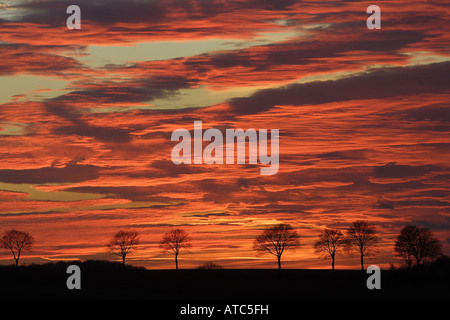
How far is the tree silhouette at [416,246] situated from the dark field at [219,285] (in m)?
9.20

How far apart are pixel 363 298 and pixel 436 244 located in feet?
167

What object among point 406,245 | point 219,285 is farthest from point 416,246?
point 219,285

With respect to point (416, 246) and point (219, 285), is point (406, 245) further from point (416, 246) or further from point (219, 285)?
point (219, 285)

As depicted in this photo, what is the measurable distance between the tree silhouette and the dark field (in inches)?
362

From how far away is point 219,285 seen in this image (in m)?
168

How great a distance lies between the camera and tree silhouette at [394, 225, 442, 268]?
593ft

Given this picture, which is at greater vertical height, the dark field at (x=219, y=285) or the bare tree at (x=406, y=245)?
the bare tree at (x=406, y=245)

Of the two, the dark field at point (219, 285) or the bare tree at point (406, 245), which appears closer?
the dark field at point (219, 285)

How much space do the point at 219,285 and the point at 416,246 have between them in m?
53.8

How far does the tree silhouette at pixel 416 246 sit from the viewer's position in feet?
593

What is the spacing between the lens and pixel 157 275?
18250 cm
